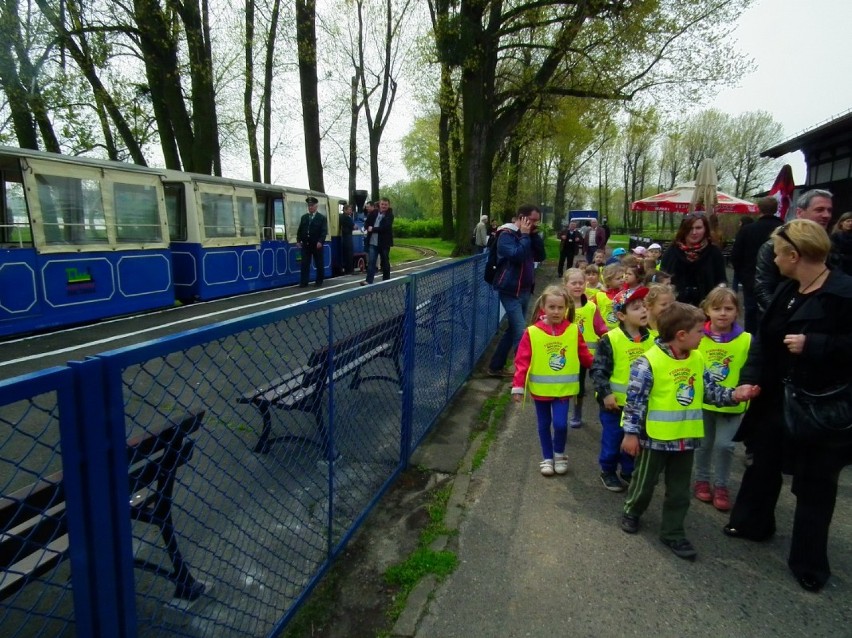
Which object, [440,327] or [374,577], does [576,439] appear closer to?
[440,327]

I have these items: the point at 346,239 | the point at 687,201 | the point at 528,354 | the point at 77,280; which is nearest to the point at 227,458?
the point at 528,354

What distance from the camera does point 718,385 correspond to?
316 centimetres

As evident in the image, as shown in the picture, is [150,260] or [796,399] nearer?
[796,399]

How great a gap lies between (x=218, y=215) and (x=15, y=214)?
13.0 ft

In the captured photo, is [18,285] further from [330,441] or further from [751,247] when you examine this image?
[751,247]

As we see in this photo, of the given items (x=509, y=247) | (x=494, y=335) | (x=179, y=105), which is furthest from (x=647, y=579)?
(x=179, y=105)

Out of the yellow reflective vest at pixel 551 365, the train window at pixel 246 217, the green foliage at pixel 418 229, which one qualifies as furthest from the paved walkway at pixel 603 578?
the green foliage at pixel 418 229

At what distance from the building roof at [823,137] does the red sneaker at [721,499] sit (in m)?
13.2

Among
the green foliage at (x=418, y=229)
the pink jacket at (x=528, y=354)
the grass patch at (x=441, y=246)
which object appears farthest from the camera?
the green foliage at (x=418, y=229)

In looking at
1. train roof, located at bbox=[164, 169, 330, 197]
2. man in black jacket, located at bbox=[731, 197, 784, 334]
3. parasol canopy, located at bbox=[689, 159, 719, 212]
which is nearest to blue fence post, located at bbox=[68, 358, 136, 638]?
man in black jacket, located at bbox=[731, 197, 784, 334]

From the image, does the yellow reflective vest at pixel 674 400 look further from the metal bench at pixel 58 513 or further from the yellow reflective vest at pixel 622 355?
the metal bench at pixel 58 513

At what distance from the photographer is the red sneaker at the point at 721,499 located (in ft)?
11.6

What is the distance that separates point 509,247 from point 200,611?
4.61 metres

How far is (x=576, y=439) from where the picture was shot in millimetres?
4738
